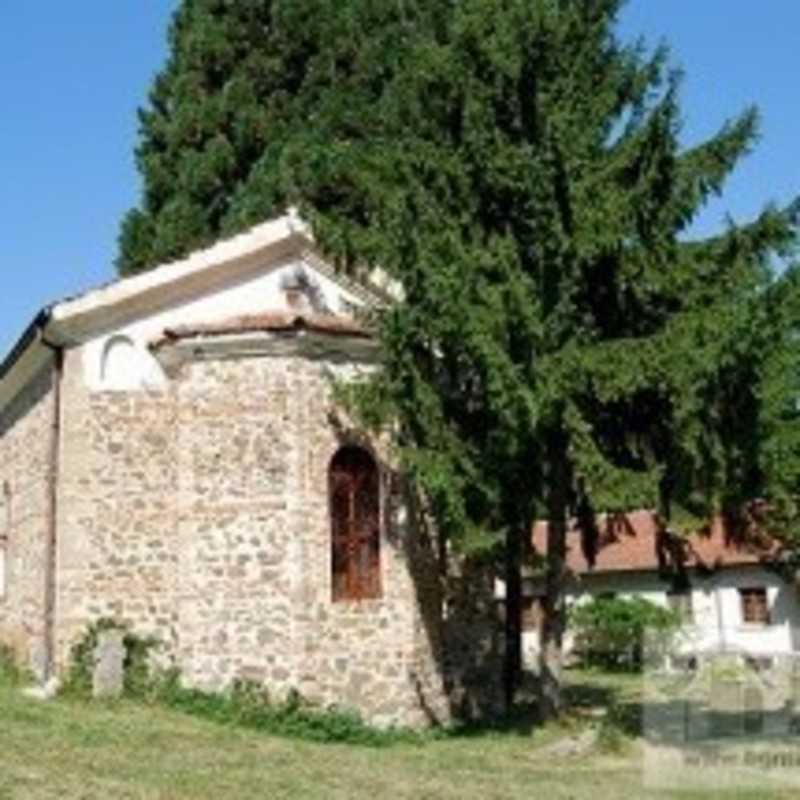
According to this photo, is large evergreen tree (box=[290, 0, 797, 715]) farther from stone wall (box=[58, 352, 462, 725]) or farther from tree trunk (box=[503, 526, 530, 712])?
tree trunk (box=[503, 526, 530, 712])

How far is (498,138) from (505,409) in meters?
3.39

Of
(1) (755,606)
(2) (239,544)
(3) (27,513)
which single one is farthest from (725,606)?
(2) (239,544)

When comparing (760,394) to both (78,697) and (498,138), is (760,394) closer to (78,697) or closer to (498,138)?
(498,138)

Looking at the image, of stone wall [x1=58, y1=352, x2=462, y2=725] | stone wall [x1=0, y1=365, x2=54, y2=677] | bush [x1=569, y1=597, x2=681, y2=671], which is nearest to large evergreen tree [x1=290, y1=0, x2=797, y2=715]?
stone wall [x1=58, y1=352, x2=462, y2=725]

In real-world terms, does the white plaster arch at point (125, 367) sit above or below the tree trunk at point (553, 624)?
above

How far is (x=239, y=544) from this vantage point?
51.8ft

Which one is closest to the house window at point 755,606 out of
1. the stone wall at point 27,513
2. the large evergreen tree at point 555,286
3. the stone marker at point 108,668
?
the large evergreen tree at point 555,286

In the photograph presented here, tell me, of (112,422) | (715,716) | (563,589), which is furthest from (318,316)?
(715,716)

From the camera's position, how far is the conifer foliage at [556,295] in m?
13.7

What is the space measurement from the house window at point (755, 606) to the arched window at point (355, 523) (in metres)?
20.7

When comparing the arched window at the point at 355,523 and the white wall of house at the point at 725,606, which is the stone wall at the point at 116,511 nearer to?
the arched window at the point at 355,523

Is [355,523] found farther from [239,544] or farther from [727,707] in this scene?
[727,707]

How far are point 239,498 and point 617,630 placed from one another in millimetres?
18876

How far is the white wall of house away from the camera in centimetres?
3362
